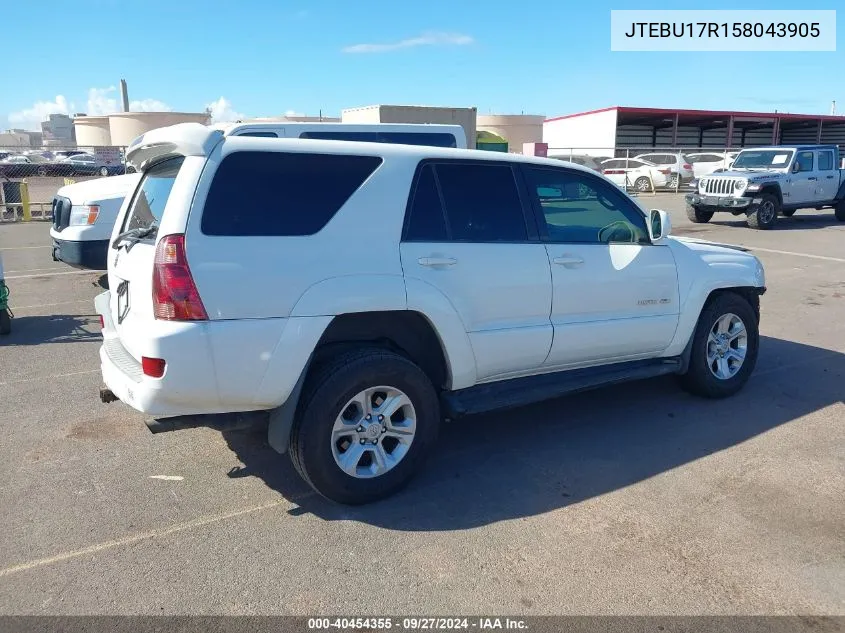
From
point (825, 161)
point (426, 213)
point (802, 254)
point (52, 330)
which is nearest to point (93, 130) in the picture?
point (825, 161)

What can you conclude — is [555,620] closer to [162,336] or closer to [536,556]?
[536,556]

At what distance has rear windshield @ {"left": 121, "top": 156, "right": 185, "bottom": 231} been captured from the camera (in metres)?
3.65

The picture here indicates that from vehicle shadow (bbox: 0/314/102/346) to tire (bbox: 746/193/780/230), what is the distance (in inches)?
598

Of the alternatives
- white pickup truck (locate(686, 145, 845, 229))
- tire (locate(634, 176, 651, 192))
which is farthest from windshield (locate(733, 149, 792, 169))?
tire (locate(634, 176, 651, 192))

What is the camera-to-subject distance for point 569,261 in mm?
4203

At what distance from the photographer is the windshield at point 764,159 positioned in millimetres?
17438

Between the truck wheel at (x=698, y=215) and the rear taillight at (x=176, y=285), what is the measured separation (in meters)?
17.0

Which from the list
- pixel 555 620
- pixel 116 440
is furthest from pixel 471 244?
pixel 116 440

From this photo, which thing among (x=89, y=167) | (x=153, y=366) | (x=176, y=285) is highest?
(x=89, y=167)

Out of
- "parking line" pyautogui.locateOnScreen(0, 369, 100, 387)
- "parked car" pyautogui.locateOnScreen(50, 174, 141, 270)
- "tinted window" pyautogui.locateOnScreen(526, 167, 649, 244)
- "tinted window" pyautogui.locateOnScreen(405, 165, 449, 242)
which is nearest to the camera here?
"tinted window" pyautogui.locateOnScreen(405, 165, 449, 242)

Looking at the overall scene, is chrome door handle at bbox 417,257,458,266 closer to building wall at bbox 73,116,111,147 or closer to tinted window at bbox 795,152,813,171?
tinted window at bbox 795,152,813,171

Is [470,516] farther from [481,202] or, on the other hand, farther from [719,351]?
[719,351]

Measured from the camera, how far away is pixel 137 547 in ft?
10.5

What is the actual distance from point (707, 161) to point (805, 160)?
47.4ft
